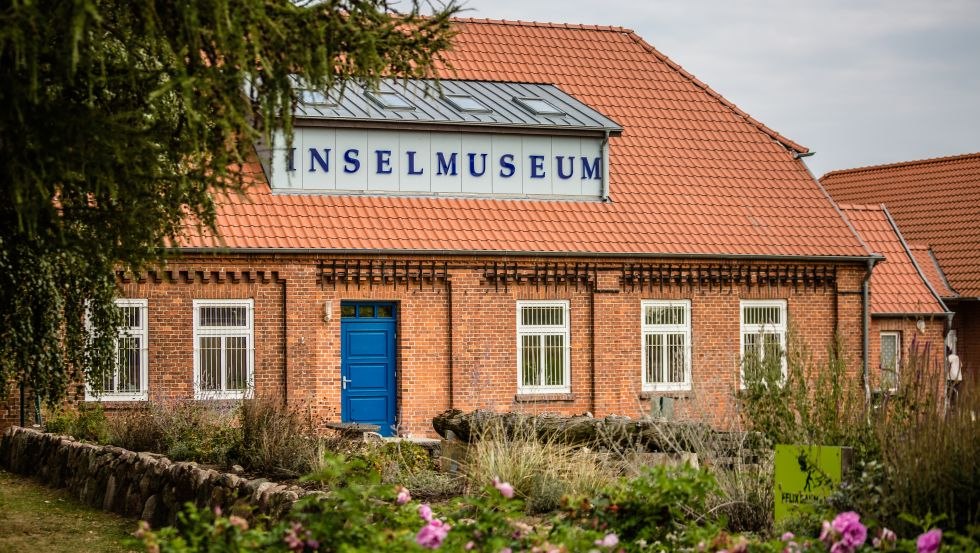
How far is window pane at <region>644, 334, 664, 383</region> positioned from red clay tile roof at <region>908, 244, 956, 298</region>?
10.2 metres

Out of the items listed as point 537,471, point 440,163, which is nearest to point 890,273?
point 440,163

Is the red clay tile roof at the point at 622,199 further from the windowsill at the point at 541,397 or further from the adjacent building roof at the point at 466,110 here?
the windowsill at the point at 541,397

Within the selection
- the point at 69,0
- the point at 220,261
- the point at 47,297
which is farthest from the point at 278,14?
the point at 220,261

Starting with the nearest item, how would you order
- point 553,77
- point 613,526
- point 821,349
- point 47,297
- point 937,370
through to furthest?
point 613,526 → point 937,370 → point 47,297 → point 821,349 → point 553,77

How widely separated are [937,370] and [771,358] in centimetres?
136

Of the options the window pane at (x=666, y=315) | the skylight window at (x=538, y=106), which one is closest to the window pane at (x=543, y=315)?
the window pane at (x=666, y=315)

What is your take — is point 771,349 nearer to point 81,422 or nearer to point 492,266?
point 81,422

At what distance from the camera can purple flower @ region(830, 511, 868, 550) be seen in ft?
22.7

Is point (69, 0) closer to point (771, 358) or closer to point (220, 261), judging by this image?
point (771, 358)

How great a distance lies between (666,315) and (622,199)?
2369mm

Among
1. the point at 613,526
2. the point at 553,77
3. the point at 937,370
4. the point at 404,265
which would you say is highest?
the point at 553,77

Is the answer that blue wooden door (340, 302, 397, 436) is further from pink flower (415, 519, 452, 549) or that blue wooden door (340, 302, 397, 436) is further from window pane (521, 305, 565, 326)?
pink flower (415, 519, 452, 549)

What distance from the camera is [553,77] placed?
2786 cm

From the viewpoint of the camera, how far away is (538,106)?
25.7m
